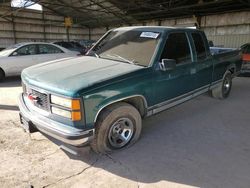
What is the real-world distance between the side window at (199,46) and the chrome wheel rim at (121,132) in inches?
83.6

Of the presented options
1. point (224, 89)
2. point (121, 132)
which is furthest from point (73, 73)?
point (224, 89)

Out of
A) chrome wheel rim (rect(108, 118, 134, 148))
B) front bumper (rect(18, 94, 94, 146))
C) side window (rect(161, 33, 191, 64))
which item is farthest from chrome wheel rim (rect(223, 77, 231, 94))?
front bumper (rect(18, 94, 94, 146))

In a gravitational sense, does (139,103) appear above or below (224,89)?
above

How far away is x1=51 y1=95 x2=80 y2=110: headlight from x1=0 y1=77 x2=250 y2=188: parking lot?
0.60 metres

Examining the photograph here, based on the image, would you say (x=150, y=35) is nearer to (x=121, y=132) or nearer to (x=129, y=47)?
(x=129, y=47)

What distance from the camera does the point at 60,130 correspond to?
9.67 feet

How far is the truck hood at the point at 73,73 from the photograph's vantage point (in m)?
3.00

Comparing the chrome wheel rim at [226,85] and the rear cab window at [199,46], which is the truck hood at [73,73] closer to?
Answer: the rear cab window at [199,46]

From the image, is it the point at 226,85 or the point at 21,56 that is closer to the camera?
the point at 226,85

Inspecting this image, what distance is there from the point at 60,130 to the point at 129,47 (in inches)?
75.0

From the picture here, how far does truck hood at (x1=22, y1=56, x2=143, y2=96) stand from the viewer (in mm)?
3000

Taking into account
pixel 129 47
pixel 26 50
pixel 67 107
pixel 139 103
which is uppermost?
pixel 129 47

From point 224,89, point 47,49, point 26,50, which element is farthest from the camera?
point 47,49

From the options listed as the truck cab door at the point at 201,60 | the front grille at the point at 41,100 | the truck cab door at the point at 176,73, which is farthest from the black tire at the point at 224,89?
the front grille at the point at 41,100
